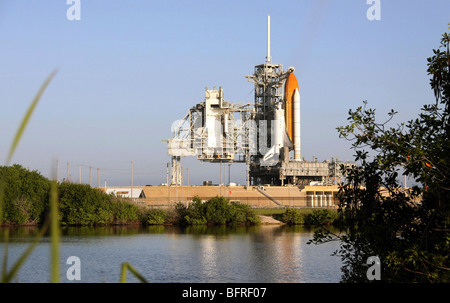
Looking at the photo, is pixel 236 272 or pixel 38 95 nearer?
pixel 38 95

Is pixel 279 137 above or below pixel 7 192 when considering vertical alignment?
above

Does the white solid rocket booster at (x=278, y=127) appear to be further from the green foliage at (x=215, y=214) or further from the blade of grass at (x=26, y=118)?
the blade of grass at (x=26, y=118)

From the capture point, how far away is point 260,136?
102 meters

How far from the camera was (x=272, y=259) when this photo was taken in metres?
Result: 43.6

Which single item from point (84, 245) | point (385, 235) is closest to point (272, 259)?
point (84, 245)

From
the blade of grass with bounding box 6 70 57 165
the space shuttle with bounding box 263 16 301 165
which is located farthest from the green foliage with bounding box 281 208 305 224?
the blade of grass with bounding box 6 70 57 165

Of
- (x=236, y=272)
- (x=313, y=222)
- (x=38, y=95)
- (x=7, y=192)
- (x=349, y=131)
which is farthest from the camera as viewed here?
(x=7, y=192)

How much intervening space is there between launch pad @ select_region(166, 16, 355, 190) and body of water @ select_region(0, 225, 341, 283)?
30.1 meters

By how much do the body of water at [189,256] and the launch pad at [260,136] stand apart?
30.1 meters

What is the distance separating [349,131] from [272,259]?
29958 mm

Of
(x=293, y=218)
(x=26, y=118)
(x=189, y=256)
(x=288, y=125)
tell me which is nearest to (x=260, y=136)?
(x=288, y=125)

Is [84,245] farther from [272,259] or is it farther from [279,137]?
[279,137]

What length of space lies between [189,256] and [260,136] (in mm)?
58691
